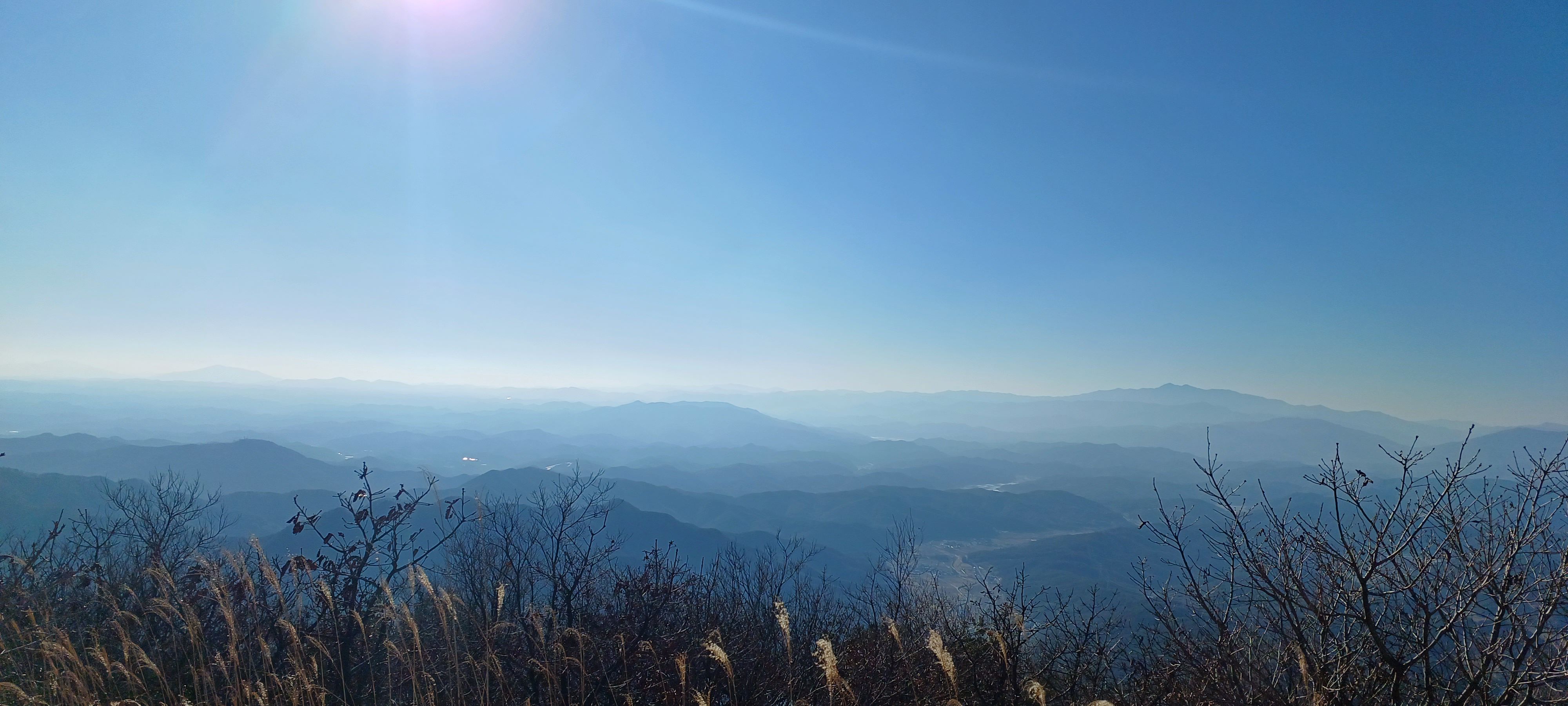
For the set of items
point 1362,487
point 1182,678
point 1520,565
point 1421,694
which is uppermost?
point 1362,487

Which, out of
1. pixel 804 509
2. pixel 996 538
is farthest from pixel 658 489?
pixel 996 538

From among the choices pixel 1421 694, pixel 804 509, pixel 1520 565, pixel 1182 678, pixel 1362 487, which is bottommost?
pixel 804 509

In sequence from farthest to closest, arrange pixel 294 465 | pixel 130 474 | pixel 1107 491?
pixel 1107 491 < pixel 294 465 < pixel 130 474

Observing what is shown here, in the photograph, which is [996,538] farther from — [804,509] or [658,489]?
[658,489]

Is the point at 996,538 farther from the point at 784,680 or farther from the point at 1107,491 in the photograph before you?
the point at 784,680

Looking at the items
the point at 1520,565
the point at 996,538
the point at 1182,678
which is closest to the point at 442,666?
the point at 1182,678

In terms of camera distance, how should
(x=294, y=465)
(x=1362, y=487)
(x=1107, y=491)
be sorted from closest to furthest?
(x=1362, y=487), (x=294, y=465), (x=1107, y=491)

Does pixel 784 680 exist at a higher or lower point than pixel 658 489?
higher

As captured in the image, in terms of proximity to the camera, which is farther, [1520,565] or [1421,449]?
[1421,449]

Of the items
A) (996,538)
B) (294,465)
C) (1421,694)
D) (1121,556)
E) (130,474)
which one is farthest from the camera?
(294,465)
